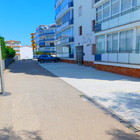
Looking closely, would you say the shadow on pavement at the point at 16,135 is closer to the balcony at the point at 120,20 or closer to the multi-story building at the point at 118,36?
the multi-story building at the point at 118,36

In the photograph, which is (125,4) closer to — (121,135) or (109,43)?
(109,43)

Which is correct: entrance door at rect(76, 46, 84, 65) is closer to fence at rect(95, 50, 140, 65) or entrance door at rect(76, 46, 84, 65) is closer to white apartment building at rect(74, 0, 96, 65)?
white apartment building at rect(74, 0, 96, 65)

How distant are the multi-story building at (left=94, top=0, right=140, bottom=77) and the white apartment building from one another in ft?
11.4

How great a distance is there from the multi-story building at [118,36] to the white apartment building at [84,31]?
3480 millimetres

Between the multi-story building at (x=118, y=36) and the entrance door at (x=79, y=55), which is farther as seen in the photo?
the entrance door at (x=79, y=55)

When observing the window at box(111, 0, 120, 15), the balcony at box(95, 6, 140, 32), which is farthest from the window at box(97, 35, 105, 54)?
the window at box(111, 0, 120, 15)

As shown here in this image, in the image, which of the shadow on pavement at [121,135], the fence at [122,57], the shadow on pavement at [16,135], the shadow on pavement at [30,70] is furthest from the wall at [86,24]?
the shadow on pavement at [16,135]

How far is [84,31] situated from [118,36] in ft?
32.8

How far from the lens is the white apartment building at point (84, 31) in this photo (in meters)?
20.5

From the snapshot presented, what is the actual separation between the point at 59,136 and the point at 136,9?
10985mm

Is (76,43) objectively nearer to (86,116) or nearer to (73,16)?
(73,16)

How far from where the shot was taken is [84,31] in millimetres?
22781

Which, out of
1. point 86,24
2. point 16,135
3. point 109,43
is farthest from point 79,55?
point 16,135

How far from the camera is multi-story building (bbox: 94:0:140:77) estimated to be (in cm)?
1132
